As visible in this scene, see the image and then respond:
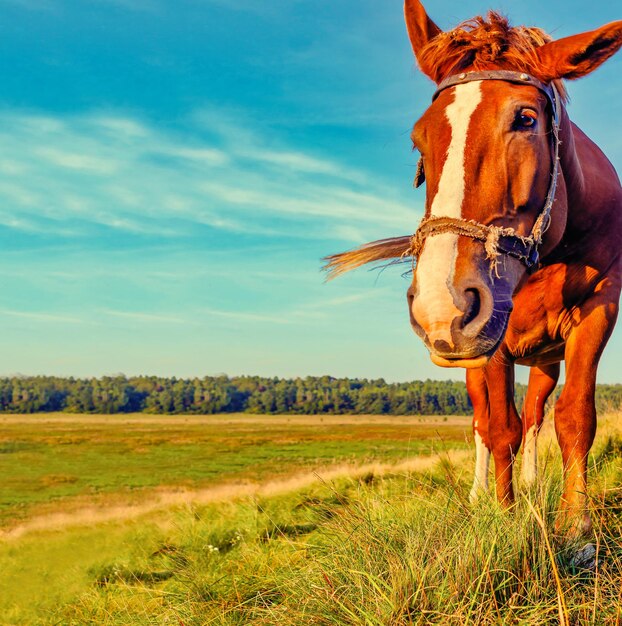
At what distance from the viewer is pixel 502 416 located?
5191 millimetres

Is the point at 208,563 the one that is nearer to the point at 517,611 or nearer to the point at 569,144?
the point at 517,611

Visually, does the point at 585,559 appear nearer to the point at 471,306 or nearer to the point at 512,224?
the point at 471,306

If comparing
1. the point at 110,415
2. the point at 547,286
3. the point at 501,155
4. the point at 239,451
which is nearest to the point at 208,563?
the point at 547,286

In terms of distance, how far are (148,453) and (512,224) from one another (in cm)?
7444

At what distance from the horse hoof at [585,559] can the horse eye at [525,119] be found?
252cm

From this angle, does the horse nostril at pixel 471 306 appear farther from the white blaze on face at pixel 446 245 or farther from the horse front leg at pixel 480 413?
the horse front leg at pixel 480 413

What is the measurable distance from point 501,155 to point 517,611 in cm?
246

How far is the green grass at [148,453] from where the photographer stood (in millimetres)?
42406

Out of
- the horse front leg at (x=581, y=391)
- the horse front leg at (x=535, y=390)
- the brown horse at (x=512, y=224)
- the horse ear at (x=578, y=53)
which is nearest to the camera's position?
the brown horse at (x=512, y=224)

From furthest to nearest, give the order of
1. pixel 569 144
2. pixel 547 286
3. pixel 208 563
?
pixel 208 563, pixel 547 286, pixel 569 144

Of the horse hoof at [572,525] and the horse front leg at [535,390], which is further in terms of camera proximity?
the horse front leg at [535,390]

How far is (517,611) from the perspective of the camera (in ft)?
9.64

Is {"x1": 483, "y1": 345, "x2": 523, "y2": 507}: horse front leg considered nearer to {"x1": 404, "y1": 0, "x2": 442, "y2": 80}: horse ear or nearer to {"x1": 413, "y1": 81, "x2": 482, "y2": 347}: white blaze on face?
{"x1": 413, "y1": 81, "x2": 482, "y2": 347}: white blaze on face

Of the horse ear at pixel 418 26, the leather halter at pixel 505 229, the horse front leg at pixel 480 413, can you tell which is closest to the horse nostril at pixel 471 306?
the leather halter at pixel 505 229
